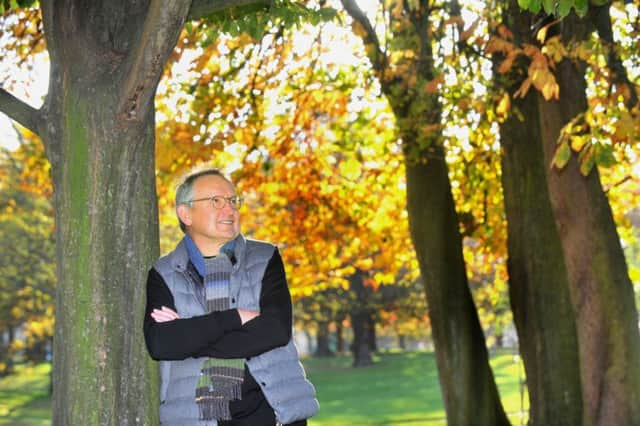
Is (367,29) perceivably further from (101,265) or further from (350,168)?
(101,265)

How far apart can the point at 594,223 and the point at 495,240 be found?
8690 millimetres

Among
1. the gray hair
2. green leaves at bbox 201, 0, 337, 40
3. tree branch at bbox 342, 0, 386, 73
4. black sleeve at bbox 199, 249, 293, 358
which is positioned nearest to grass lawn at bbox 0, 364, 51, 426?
tree branch at bbox 342, 0, 386, 73

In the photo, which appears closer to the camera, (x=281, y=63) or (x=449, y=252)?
(x=449, y=252)

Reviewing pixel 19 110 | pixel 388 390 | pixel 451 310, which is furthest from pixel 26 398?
pixel 19 110

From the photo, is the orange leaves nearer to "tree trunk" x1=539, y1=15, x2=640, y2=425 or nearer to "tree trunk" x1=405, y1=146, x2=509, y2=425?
"tree trunk" x1=539, y1=15, x2=640, y2=425

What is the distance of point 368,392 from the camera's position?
36000 millimetres

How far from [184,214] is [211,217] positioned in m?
0.19

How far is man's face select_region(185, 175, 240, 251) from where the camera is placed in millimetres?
5281

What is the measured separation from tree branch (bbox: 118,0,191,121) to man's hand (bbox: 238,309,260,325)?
4.07ft

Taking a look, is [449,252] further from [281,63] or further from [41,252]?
[41,252]

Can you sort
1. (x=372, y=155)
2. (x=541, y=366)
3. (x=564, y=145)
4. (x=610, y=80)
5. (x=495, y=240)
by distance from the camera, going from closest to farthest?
(x=564, y=145) < (x=610, y=80) < (x=541, y=366) < (x=495, y=240) < (x=372, y=155)

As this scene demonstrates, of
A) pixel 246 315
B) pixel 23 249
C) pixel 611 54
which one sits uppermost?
pixel 23 249

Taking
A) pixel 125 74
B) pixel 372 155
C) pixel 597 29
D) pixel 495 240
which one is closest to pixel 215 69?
pixel 372 155

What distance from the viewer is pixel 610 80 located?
10453 millimetres
